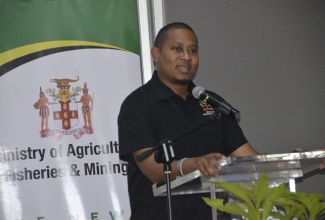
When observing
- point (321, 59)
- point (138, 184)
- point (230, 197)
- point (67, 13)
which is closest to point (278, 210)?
point (230, 197)

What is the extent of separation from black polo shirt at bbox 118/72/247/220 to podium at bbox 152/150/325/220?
368mm

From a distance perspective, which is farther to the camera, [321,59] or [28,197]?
[321,59]

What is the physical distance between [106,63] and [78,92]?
0.94ft

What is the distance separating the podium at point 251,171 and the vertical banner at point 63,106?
1712 millimetres

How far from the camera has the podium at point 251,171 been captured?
93.4 inches

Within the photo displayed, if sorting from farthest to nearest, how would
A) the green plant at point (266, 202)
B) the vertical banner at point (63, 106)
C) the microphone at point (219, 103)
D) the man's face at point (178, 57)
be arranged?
the vertical banner at point (63, 106) < the man's face at point (178, 57) < the microphone at point (219, 103) < the green plant at point (266, 202)

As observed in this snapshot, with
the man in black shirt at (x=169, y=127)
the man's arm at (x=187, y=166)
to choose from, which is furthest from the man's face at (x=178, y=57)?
the man's arm at (x=187, y=166)

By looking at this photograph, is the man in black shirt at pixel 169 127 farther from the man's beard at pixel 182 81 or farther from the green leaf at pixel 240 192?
the green leaf at pixel 240 192

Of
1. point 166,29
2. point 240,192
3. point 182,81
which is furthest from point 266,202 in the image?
point 166,29

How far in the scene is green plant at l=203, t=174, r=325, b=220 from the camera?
7.08 ft

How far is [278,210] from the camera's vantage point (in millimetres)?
2494

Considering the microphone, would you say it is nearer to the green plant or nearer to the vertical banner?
the green plant

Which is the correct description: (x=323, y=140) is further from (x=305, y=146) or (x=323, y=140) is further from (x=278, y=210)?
(x=278, y=210)

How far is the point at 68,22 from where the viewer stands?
14.7 ft
